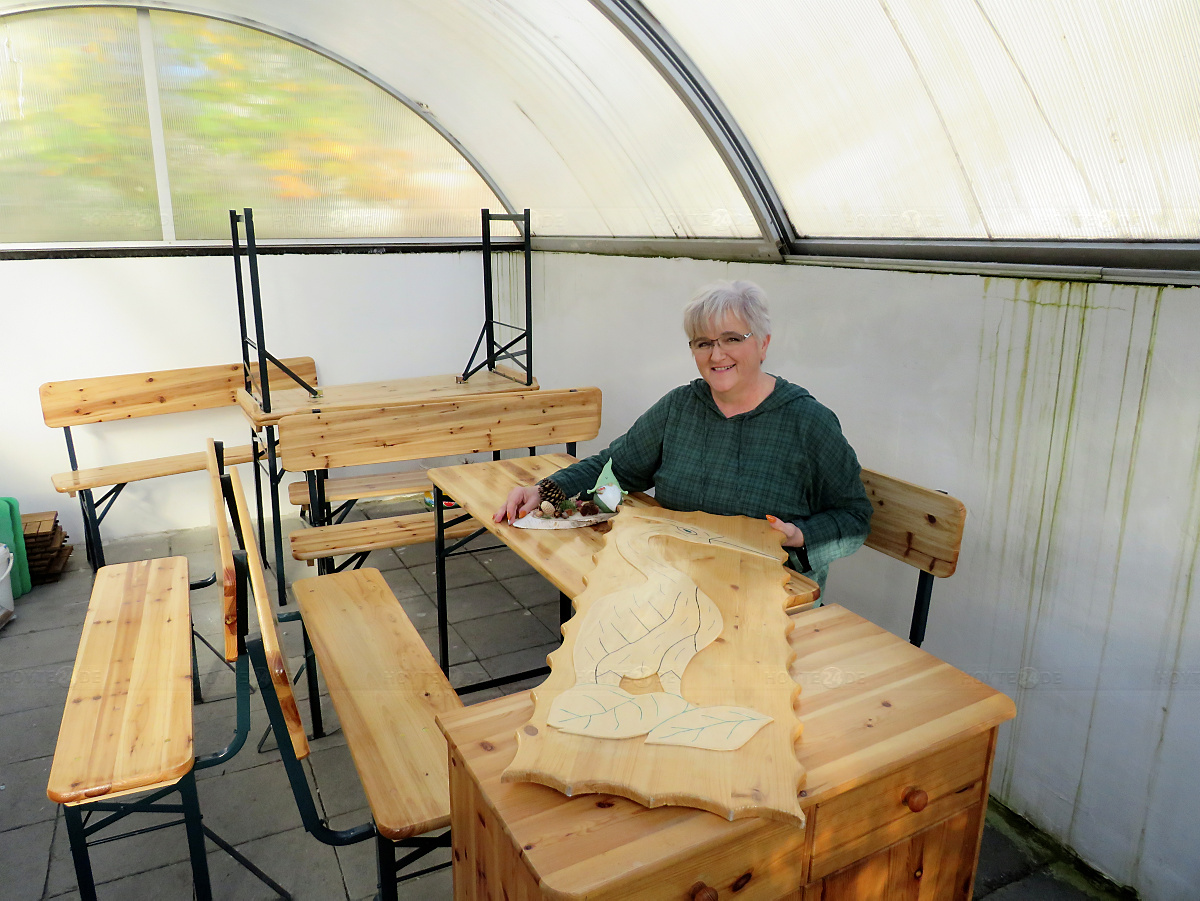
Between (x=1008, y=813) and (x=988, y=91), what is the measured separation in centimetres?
223

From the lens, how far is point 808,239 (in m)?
3.36

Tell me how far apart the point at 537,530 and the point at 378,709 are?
66cm

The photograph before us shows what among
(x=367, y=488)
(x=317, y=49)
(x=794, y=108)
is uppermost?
(x=317, y=49)

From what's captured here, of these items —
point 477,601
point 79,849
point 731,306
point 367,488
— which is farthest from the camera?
point 367,488

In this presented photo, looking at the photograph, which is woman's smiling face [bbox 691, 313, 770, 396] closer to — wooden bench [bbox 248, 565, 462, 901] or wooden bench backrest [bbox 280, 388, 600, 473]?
wooden bench [bbox 248, 565, 462, 901]

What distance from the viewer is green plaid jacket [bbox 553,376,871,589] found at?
7.48 feet

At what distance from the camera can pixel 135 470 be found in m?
4.82

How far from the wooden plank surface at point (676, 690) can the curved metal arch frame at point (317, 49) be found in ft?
13.7

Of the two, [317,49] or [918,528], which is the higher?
[317,49]

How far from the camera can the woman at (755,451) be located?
7.55 feet

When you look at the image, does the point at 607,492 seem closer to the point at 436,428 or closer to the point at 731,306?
the point at 731,306

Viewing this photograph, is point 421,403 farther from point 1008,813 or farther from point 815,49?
point 1008,813

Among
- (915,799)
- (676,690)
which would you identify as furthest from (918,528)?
(676,690)

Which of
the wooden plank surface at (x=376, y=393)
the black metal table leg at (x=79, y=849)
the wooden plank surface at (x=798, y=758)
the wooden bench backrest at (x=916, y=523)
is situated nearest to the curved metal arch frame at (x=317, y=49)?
the wooden plank surface at (x=376, y=393)
